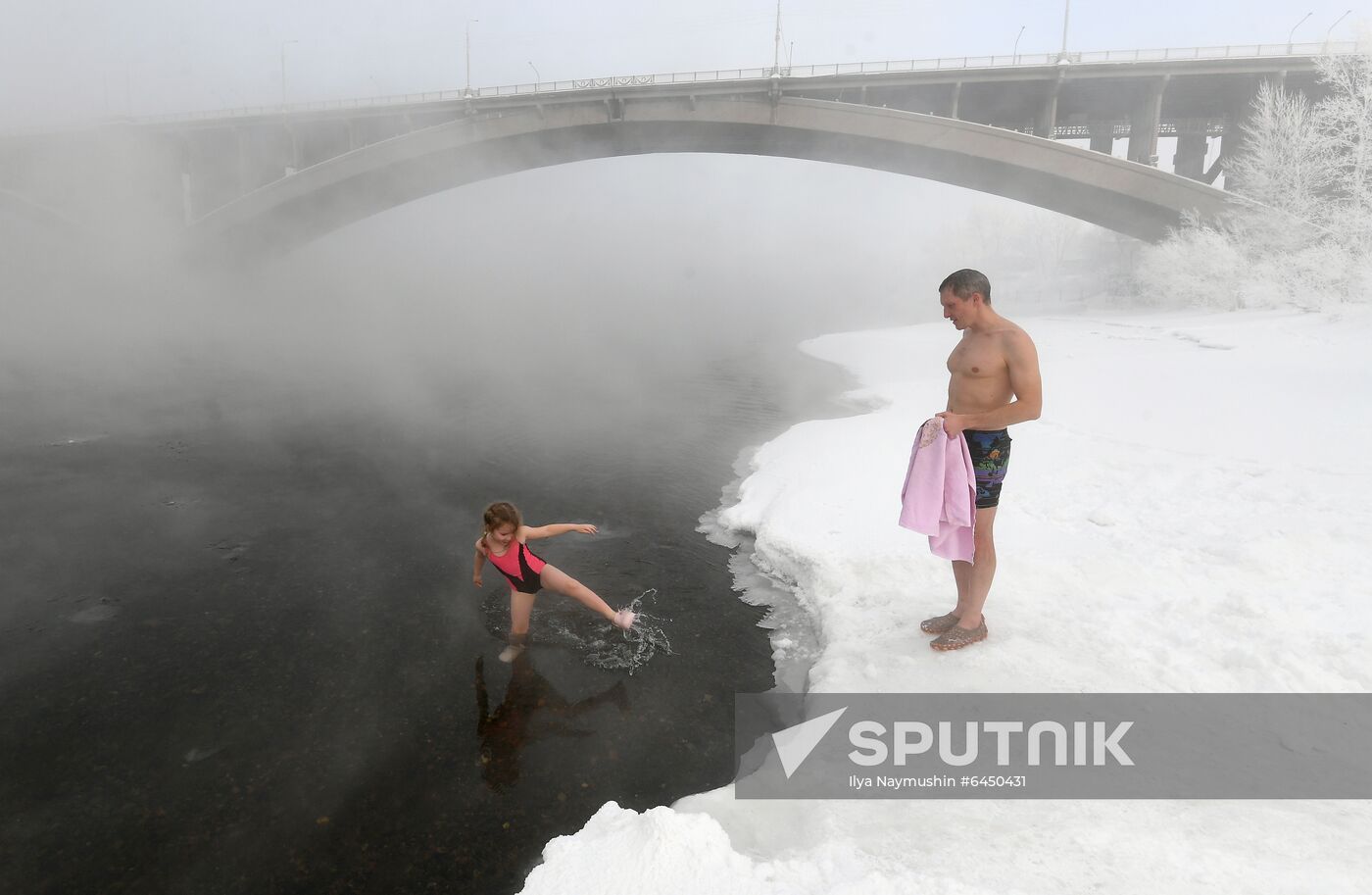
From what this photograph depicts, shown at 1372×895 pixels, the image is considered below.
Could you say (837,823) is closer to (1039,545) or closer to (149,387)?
(1039,545)

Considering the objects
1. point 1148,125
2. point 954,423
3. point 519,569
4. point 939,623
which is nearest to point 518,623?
point 519,569

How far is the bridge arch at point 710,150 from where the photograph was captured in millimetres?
30281

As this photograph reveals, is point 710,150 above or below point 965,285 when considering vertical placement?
above

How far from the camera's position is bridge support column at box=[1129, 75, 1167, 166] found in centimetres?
3056

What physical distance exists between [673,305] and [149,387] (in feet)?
110

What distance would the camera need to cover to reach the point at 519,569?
5.24 meters

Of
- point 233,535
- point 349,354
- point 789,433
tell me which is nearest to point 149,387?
point 349,354

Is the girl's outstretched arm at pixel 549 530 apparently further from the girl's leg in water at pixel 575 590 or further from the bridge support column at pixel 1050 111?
the bridge support column at pixel 1050 111

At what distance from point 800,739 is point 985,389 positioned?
2.33 meters

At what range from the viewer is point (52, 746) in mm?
4410

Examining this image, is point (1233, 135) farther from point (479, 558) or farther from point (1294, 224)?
point (479, 558)

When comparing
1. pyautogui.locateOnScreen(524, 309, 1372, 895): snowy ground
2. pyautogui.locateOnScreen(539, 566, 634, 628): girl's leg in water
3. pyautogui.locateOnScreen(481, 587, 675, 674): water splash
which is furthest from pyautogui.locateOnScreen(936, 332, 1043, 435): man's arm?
pyautogui.locateOnScreen(481, 587, 675, 674): water splash

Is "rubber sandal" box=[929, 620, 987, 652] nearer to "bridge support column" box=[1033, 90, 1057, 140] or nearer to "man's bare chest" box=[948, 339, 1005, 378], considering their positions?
"man's bare chest" box=[948, 339, 1005, 378]

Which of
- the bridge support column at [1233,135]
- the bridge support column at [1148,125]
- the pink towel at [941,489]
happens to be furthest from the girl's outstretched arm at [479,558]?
the bridge support column at [1233,135]
